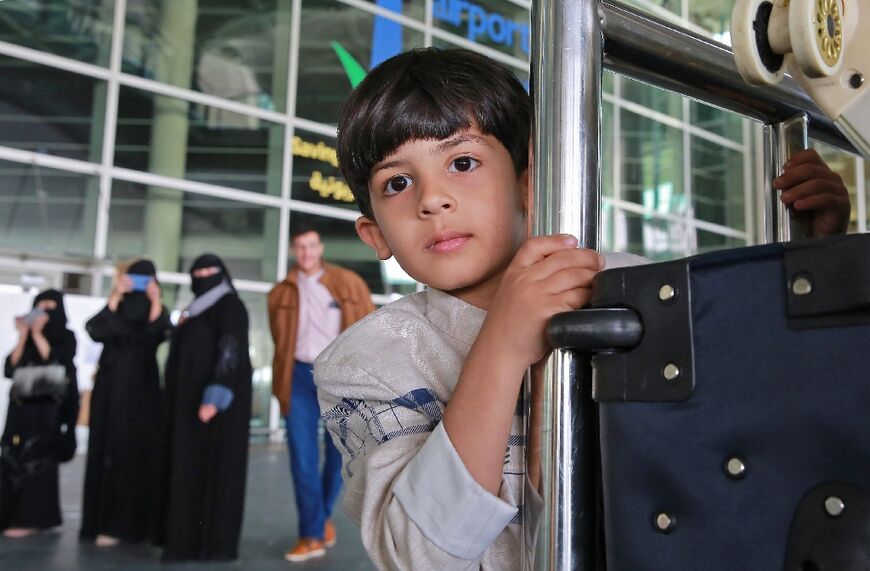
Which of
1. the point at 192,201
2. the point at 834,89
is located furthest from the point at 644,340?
the point at 192,201

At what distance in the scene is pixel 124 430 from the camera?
4.02 m

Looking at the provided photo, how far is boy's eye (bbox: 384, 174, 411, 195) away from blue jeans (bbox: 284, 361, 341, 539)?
291 centimetres

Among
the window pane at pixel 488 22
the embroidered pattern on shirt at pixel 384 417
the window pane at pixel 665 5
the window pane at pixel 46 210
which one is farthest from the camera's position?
the window pane at pixel 665 5

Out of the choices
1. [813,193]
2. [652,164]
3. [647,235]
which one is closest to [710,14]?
[652,164]

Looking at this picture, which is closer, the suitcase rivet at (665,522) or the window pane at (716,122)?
the suitcase rivet at (665,522)

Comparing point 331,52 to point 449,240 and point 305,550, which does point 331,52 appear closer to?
point 305,550

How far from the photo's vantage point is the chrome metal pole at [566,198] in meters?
0.49

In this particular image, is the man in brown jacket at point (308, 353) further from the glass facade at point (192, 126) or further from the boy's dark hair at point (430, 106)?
the boy's dark hair at point (430, 106)

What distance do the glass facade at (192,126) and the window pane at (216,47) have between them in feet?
0.04

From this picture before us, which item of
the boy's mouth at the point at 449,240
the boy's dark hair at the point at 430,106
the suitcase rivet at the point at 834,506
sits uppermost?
the boy's dark hair at the point at 430,106

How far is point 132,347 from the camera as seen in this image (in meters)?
A: 4.09

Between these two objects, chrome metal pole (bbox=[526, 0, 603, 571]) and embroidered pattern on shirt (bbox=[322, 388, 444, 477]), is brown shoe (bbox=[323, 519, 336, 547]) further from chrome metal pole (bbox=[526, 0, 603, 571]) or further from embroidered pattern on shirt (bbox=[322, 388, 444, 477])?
chrome metal pole (bbox=[526, 0, 603, 571])

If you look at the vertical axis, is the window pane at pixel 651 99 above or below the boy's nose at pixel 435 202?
above

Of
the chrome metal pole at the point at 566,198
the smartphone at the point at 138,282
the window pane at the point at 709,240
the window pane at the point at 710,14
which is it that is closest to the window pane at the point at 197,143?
the smartphone at the point at 138,282
